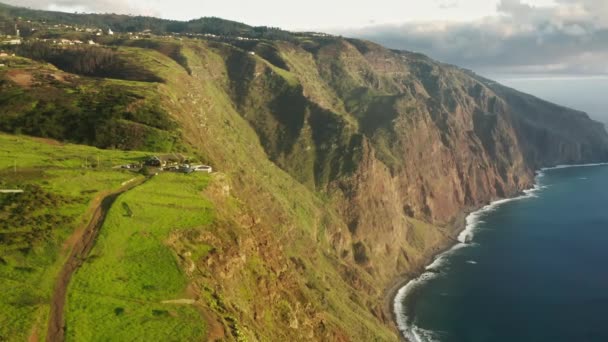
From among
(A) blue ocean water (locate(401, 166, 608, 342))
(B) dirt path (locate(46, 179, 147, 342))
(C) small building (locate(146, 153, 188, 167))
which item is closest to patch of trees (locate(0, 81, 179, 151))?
(C) small building (locate(146, 153, 188, 167))

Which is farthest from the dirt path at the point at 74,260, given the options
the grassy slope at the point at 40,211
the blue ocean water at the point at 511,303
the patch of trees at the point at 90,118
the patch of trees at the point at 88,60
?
the blue ocean water at the point at 511,303

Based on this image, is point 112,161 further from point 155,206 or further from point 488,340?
point 488,340

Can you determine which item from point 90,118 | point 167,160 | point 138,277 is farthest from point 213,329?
point 90,118

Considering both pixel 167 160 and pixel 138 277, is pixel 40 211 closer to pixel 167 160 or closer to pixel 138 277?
pixel 138 277

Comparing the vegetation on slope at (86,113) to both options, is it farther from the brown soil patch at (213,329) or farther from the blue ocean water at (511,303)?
the blue ocean water at (511,303)

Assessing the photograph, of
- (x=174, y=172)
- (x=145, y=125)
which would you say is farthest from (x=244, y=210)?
(x=145, y=125)

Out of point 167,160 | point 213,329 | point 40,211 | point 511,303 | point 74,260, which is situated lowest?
point 511,303

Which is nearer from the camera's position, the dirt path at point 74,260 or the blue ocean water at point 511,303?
the dirt path at point 74,260
